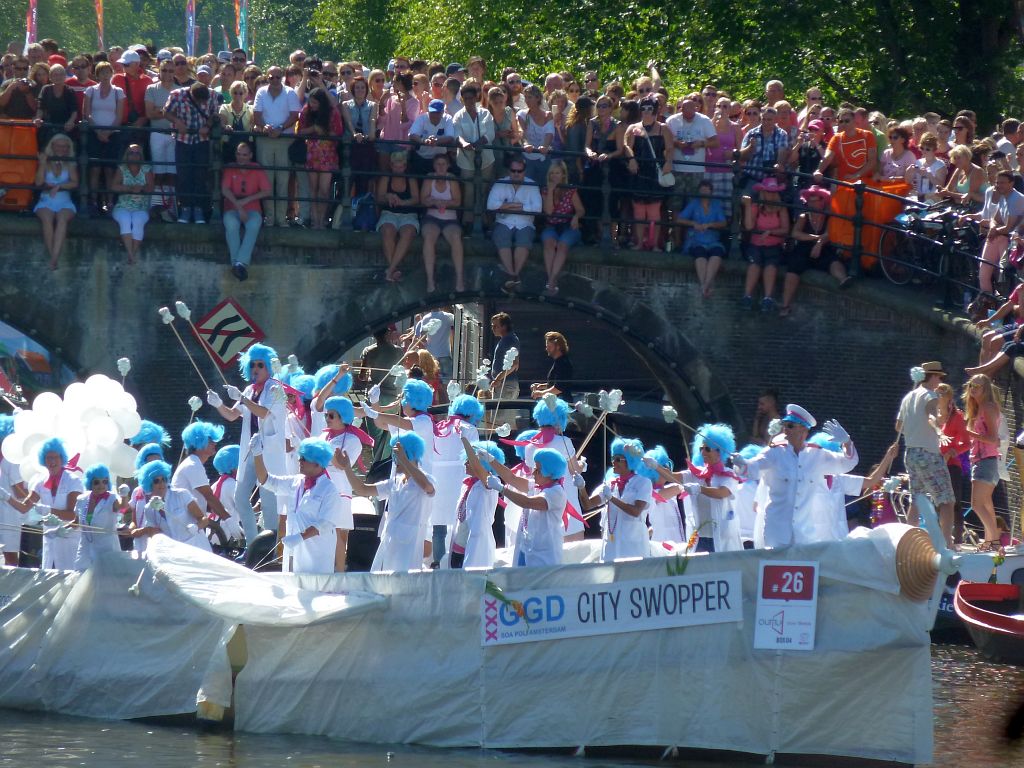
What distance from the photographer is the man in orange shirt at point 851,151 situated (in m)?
17.6

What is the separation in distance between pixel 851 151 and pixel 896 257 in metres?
1.14

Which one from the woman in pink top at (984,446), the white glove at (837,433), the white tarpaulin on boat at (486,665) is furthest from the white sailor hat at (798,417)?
the woman in pink top at (984,446)

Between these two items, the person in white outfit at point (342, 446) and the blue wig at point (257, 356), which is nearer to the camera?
the person in white outfit at point (342, 446)

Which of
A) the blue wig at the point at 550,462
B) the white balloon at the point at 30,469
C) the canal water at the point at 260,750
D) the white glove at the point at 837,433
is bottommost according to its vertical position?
the canal water at the point at 260,750

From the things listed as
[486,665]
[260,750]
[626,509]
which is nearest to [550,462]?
[626,509]

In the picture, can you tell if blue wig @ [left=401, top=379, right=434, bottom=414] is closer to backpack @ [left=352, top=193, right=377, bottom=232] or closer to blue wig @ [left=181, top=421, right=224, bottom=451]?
blue wig @ [left=181, top=421, right=224, bottom=451]

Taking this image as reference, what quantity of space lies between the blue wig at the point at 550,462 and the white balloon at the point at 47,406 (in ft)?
14.2

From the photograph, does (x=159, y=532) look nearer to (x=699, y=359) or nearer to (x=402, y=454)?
(x=402, y=454)

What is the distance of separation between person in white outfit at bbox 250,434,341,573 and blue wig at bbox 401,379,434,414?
1.41 m

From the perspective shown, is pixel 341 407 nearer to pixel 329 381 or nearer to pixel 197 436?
pixel 197 436

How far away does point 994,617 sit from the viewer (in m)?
13.6

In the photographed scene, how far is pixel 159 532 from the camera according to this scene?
1259cm

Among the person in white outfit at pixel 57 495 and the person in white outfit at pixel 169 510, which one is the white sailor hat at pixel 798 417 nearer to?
the person in white outfit at pixel 169 510

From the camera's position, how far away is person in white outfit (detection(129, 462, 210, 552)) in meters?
12.8
